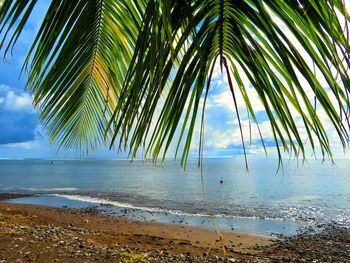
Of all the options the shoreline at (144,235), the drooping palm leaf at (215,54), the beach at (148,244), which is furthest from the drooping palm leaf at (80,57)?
the shoreline at (144,235)

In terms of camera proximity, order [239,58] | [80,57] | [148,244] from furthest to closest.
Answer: [148,244]
[80,57]
[239,58]

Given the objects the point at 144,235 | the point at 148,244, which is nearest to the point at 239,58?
the point at 148,244

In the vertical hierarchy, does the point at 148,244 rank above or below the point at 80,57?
below

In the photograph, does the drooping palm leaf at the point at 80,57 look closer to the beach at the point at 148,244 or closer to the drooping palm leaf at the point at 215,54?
the drooping palm leaf at the point at 215,54

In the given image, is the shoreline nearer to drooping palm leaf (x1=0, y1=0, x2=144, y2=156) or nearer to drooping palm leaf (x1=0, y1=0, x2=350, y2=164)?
drooping palm leaf (x1=0, y1=0, x2=144, y2=156)

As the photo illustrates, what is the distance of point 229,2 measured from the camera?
0.77 m

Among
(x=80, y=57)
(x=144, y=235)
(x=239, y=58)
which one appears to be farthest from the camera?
(x=144, y=235)

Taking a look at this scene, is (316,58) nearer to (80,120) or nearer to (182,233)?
(80,120)

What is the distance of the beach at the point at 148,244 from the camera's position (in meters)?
8.60

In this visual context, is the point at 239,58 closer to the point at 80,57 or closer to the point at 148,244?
the point at 80,57

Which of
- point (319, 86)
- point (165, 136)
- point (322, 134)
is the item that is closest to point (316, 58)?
point (319, 86)

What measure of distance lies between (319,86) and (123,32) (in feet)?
3.27

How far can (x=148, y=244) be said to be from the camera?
1320 centimetres

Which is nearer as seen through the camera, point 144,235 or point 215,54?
point 215,54
